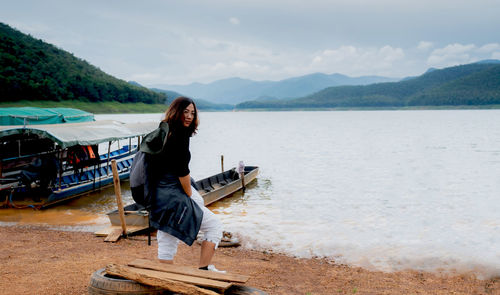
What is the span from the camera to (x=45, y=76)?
72.8 meters

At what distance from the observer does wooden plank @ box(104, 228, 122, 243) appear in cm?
913

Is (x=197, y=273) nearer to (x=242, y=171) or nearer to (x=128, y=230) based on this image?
(x=128, y=230)

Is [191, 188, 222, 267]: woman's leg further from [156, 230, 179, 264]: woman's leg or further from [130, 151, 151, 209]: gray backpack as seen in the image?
[130, 151, 151, 209]: gray backpack

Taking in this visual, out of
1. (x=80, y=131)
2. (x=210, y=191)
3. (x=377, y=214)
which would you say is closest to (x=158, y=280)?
(x=210, y=191)

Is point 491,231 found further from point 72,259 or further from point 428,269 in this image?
point 72,259

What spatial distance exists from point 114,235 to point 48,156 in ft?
21.0

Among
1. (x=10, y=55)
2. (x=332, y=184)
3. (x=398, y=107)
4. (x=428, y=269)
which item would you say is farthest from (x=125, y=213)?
(x=398, y=107)

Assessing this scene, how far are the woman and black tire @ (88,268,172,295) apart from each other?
57cm

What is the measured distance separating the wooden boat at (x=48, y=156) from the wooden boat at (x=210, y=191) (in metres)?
3.68

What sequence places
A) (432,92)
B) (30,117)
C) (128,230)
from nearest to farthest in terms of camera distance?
1. (128,230)
2. (30,117)
3. (432,92)

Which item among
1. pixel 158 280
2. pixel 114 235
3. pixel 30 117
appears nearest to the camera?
pixel 158 280

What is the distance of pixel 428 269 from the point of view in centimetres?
851

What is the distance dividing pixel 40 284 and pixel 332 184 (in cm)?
1745

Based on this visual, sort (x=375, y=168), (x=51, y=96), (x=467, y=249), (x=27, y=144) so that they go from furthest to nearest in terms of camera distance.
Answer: (x=51, y=96), (x=375, y=168), (x=27, y=144), (x=467, y=249)
